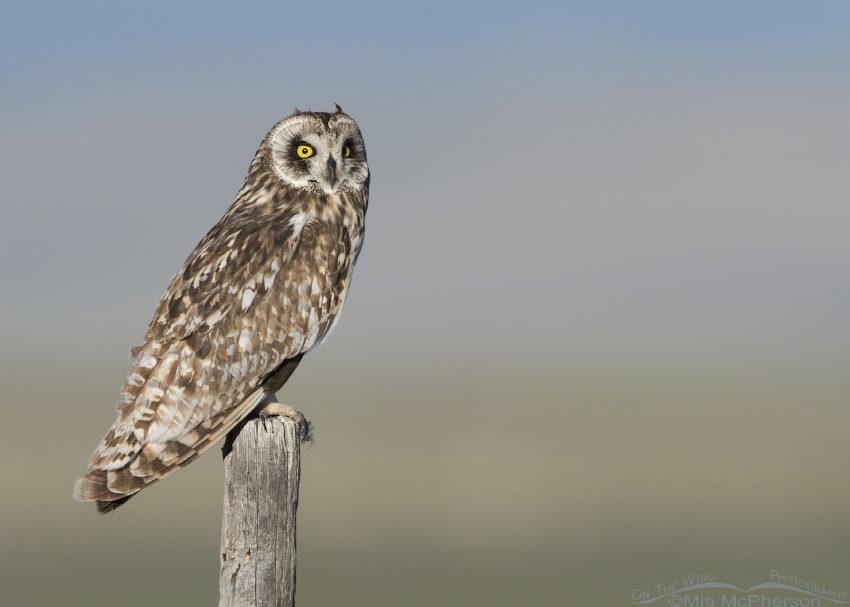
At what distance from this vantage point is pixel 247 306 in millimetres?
6293

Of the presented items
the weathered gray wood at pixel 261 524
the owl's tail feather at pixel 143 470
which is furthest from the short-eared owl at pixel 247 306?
the weathered gray wood at pixel 261 524

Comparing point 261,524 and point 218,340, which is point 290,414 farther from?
point 261,524

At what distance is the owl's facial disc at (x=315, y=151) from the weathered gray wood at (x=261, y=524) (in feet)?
7.48

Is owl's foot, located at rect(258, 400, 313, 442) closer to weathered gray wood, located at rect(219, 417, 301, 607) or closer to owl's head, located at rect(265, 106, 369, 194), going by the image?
weathered gray wood, located at rect(219, 417, 301, 607)

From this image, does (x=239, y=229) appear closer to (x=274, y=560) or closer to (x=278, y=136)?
(x=278, y=136)

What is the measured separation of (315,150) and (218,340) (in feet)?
5.85

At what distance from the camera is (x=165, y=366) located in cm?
602

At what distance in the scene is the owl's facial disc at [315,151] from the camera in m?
6.88

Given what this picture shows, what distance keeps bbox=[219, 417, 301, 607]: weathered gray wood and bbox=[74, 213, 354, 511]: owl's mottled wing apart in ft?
1.52

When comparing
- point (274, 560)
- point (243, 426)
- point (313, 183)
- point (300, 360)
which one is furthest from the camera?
point (313, 183)

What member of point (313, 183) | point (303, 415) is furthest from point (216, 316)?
point (313, 183)

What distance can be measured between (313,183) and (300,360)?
4.79 feet

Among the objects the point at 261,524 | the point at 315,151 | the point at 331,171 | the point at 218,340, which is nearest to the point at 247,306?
the point at 218,340

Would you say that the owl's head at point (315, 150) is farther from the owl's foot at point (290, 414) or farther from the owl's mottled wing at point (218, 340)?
the owl's foot at point (290, 414)
